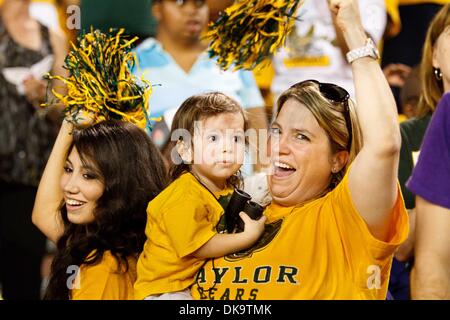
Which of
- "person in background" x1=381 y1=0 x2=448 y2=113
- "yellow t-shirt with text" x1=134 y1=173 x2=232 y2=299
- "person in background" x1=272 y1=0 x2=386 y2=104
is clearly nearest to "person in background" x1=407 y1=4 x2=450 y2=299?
"yellow t-shirt with text" x1=134 y1=173 x2=232 y2=299

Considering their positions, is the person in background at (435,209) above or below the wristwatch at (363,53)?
below

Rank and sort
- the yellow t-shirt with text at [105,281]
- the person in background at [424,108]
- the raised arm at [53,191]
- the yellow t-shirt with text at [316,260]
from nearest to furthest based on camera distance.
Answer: the yellow t-shirt with text at [316,260] → the yellow t-shirt with text at [105,281] → the raised arm at [53,191] → the person in background at [424,108]

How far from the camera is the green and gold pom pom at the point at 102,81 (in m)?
2.52

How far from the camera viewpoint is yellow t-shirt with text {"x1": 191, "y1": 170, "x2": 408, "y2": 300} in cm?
222

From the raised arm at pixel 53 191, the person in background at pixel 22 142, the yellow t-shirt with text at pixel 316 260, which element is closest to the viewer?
the yellow t-shirt with text at pixel 316 260

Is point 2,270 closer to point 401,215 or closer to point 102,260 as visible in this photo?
point 102,260

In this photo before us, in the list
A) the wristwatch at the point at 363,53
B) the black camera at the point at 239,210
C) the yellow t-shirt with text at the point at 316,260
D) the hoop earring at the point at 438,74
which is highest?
the wristwatch at the point at 363,53

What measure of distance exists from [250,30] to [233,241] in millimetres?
601

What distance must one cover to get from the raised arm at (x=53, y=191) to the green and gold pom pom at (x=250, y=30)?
1.52 ft

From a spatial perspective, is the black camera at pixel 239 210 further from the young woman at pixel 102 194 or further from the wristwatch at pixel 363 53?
the wristwatch at pixel 363 53

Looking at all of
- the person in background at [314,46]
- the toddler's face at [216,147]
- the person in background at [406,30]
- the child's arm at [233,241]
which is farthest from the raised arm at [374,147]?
the person in background at [406,30]

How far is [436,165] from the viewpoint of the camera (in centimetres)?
225

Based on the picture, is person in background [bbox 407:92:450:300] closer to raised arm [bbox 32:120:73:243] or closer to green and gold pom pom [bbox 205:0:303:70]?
green and gold pom pom [bbox 205:0:303:70]

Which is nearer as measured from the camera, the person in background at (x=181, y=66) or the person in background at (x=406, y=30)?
the person in background at (x=181, y=66)
